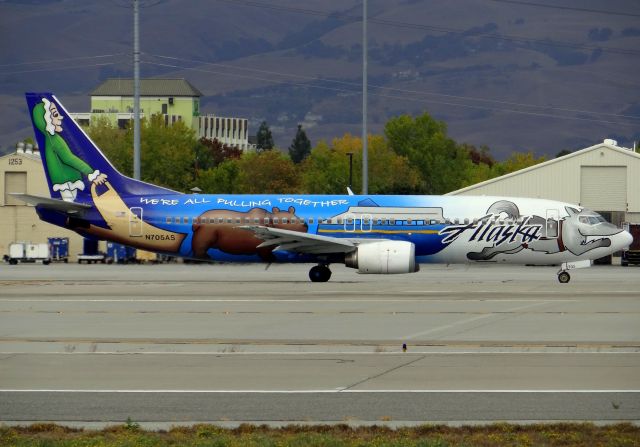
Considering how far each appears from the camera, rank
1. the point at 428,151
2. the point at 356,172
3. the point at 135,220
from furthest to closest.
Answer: the point at 428,151
the point at 356,172
the point at 135,220

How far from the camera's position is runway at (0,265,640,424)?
1644cm

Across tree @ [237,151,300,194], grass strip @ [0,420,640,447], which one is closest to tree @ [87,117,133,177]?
tree @ [237,151,300,194]

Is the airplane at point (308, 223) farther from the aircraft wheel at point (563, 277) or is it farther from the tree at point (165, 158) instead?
the tree at point (165, 158)

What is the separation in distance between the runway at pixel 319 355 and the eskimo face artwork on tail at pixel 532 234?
14.9ft

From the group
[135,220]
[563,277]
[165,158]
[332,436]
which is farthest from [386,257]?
[165,158]

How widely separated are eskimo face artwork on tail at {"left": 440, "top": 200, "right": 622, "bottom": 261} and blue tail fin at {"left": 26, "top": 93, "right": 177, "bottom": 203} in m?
12.3

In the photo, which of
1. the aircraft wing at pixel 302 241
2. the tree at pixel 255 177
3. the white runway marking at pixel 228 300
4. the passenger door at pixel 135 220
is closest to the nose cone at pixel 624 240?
the aircraft wing at pixel 302 241

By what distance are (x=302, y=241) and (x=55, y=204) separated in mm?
9812

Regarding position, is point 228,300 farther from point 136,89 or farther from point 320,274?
point 136,89

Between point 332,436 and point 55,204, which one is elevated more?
point 55,204

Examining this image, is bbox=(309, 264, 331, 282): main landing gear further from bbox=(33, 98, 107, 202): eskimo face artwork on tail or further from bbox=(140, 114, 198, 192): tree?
bbox=(140, 114, 198, 192): tree

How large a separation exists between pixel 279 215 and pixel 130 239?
6024 mm

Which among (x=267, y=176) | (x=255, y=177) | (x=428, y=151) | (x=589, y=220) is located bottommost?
(x=589, y=220)

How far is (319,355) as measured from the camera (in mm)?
22156
